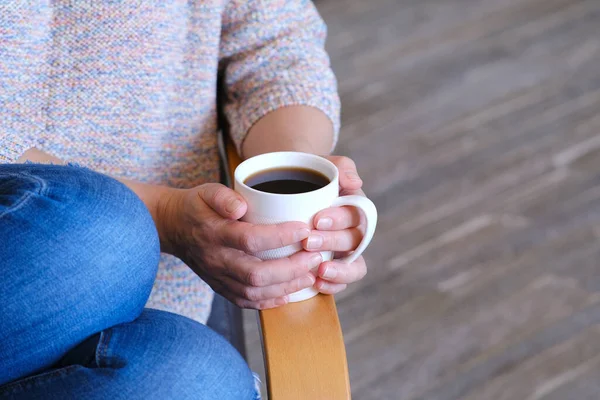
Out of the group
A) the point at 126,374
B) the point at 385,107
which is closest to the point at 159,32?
the point at 126,374

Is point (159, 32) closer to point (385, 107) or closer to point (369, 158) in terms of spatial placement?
point (369, 158)

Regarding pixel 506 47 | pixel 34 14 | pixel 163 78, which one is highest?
pixel 34 14

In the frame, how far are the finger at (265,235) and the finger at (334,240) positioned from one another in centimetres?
1

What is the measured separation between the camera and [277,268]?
2.30ft

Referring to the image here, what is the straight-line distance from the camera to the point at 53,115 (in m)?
0.89

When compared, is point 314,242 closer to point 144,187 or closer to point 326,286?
point 326,286

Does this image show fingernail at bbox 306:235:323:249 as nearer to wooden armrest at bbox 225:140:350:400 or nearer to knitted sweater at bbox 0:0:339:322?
wooden armrest at bbox 225:140:350:400

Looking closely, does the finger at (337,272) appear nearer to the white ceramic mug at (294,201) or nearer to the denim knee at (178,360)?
the white ceramic mug at (294,201)

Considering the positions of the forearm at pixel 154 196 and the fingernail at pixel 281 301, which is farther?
the forearm at pixel 154 196

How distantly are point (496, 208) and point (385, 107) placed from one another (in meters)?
0.67

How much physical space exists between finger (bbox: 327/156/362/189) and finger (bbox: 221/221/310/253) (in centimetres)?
10

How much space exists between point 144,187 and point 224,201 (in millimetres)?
194

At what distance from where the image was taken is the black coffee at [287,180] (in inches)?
29.1

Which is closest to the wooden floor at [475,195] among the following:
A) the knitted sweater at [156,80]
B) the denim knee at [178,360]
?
the knitted sweater at [156,80]
